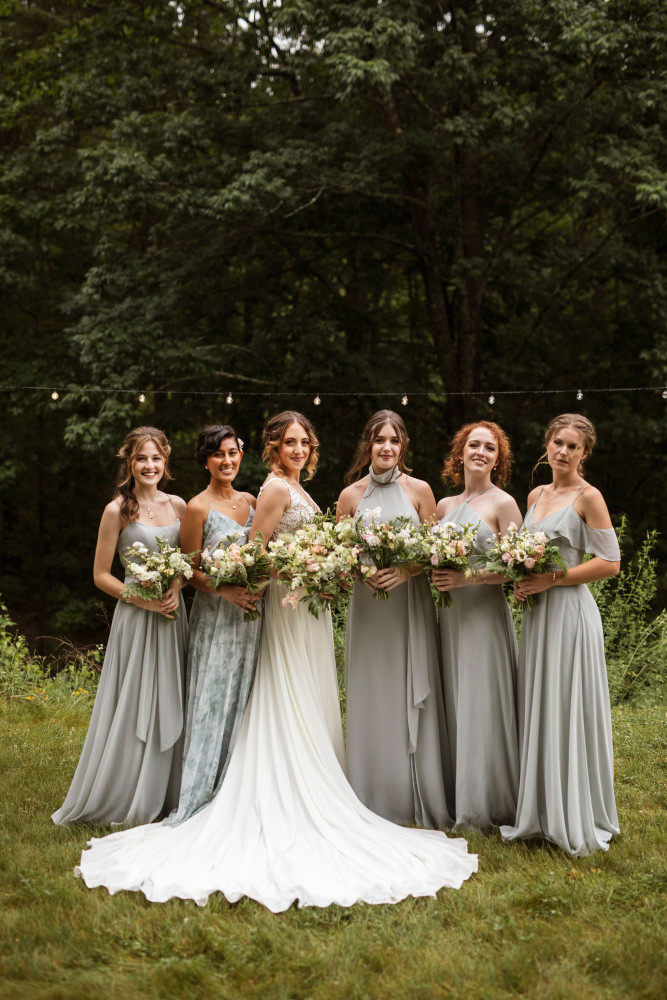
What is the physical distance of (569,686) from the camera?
488 centimetres

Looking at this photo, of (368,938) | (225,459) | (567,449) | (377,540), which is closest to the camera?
(368,938)

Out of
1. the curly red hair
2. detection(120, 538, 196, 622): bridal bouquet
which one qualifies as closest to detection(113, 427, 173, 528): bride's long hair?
detection(120, 538, 196, 622): bridal bouquet

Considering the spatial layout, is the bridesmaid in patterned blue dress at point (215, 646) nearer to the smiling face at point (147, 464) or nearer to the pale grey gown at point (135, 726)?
the pale grey gown at point (135, 726)

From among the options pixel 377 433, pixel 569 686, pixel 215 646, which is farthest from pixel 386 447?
pixel 569 686

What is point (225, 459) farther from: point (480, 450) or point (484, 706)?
point (484, 706)

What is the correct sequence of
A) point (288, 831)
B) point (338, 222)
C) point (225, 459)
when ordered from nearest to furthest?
point (288, 831)
point (225, 459)
point (338, 222)

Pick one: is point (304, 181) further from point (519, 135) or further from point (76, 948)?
point (76, 948)

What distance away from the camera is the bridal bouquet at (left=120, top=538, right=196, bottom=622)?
4.95 metres

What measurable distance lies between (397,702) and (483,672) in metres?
0.55

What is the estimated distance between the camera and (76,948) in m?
3.80

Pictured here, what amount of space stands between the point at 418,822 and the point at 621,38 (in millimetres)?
10547

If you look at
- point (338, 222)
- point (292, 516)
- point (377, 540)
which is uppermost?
point (338, 222)

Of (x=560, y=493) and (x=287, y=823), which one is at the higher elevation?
(x=560, y=493)

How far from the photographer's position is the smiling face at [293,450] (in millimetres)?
5090
